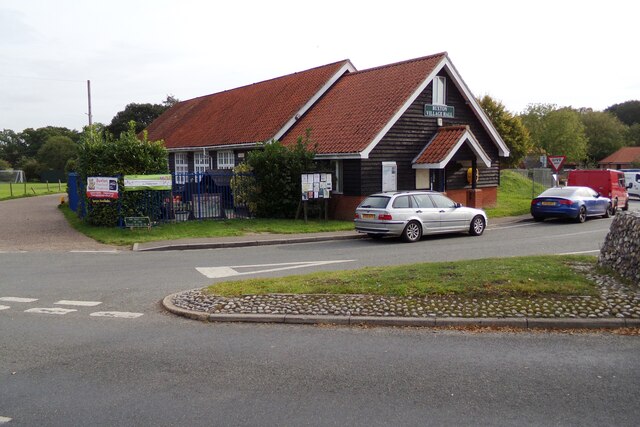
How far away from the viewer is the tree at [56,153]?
278 ft

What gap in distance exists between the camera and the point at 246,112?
101 feet

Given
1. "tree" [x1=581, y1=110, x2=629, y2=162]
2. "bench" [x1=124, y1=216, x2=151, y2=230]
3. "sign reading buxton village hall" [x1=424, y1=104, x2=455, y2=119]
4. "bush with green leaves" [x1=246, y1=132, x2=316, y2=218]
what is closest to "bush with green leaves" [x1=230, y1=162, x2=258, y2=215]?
"bush with green leaves" [x1=246, y1=132, x2=316, y2=218]

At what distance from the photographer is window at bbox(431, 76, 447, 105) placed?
78.7 ft

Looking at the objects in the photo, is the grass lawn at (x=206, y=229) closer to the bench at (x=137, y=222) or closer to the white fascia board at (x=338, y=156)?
the bench at (x=137, y=222)

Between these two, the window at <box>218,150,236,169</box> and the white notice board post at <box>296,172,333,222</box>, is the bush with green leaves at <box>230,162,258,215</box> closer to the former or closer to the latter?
the white notice board post at <box>296,172,333,222</box>

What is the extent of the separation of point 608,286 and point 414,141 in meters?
15.7

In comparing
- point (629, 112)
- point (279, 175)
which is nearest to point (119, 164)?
point (279, 175)

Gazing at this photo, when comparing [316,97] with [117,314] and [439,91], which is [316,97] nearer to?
[439,91]

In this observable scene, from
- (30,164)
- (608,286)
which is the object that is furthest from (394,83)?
(30,164)

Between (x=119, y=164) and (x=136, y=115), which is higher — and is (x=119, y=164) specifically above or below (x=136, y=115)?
below

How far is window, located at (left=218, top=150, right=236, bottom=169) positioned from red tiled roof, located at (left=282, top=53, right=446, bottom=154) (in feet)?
13.1

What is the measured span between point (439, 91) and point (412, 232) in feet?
33.6

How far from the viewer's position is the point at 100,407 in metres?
4.67


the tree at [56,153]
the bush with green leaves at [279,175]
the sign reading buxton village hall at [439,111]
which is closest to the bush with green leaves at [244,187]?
the bush with green leaves at [279,175]
